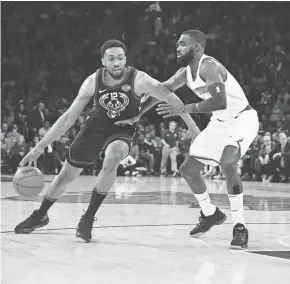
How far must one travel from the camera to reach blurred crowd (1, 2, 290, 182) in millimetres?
15906

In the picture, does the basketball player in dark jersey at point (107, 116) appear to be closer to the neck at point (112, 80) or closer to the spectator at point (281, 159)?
the neck at point (112, 80)

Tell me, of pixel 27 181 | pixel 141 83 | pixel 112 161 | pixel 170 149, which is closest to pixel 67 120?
pixel 112 161

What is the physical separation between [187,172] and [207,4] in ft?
46.2

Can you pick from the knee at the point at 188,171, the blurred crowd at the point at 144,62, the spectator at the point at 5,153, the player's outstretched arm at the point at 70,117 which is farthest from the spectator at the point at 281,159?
the player's outstretched arm at the point at 70,117

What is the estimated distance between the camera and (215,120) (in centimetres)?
526

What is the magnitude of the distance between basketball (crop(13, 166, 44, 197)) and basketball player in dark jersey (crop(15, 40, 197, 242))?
0.55 meters

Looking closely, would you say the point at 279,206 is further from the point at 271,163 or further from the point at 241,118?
the point at 271,163

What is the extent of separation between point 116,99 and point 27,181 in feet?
4.05

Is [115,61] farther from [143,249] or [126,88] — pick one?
[143,249]

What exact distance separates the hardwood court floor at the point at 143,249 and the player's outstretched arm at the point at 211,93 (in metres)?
1.01

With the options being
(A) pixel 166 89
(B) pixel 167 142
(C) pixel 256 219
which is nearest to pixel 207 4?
(B) pixel 167 142

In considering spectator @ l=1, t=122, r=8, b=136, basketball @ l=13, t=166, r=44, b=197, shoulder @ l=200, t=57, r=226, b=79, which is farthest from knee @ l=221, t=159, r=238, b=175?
spectator @ l=1, t=122, r=8, b=136

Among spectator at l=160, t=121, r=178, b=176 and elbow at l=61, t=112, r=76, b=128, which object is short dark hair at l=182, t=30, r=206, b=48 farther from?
spectator at l=160, t=121, r=178, b=176

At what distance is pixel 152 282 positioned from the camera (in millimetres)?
3496
